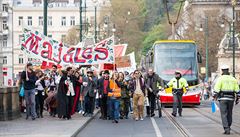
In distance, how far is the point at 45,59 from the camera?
27047mm

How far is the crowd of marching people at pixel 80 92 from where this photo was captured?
25328 millimetres

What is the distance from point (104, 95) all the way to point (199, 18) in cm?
7360

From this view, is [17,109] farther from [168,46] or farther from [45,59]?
[168,46]

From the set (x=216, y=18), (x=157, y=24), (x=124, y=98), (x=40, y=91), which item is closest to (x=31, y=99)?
(x=40, y=91)

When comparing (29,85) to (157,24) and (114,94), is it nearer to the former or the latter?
(114,94)

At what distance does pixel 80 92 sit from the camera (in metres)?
28.0

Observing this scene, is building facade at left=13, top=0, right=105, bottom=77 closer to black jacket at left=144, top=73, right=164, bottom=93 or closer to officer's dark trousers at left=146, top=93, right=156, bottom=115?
officer's dark trousers at left=146, top=93, right=156, bottom=115

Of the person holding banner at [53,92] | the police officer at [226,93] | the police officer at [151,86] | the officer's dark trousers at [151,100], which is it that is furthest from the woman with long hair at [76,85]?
the police officer at [226,93]

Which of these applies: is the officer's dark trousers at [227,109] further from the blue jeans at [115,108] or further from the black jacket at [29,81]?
the black jacket at [29,81]

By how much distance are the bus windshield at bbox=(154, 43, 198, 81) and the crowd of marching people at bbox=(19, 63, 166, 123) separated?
9625 millimetres

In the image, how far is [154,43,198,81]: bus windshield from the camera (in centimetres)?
3803

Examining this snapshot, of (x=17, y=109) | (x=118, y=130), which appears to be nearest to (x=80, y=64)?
(x=17, y=109)

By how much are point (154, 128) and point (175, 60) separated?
1623 centimetres

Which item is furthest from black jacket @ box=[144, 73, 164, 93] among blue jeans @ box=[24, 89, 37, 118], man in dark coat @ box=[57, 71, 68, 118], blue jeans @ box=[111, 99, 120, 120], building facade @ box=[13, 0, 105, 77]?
building facade @ box=[13, 0, 105, 77]
